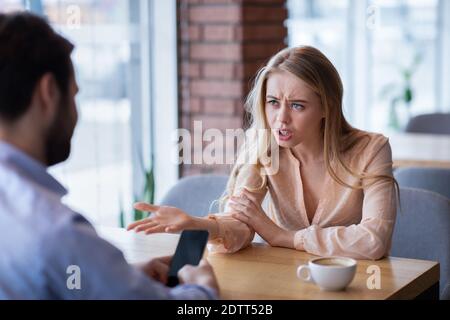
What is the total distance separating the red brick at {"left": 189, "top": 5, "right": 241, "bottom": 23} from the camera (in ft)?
14.0

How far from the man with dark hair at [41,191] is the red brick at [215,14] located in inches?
108

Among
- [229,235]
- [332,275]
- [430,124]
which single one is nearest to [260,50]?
[430,124]

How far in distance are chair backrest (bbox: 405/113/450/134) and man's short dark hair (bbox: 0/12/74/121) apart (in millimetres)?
3921

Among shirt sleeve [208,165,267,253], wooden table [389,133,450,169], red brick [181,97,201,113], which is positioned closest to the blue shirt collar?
shirt sleeve [208,165,267,253]

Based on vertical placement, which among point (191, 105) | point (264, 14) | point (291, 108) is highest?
point (264, 14)

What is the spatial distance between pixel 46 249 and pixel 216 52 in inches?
120

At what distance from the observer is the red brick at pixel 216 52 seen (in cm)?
429

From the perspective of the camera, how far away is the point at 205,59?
439 centimetres

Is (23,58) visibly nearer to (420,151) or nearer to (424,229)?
(424,229)

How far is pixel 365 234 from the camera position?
219cm
